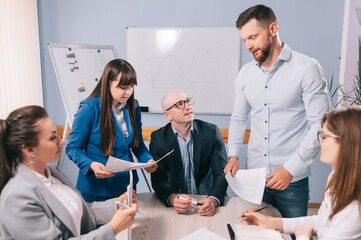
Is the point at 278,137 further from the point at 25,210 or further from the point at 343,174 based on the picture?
the point at 25,210

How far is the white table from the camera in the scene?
1.26 m

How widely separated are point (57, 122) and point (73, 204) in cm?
258

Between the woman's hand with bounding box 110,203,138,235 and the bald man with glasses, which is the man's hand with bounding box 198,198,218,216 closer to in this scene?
the bald man with glasses

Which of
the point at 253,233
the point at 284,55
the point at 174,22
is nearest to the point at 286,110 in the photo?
the point at 284,55

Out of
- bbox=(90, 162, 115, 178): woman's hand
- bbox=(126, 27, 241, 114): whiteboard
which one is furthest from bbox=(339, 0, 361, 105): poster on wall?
bbox=(90, 162, 115, 178): woman's hand

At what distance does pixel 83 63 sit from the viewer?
3.03 meters

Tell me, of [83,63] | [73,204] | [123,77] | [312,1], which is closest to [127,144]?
[123,77]

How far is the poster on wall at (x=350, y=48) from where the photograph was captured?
2.94 m

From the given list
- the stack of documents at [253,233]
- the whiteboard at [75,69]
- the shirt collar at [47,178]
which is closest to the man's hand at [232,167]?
the stack of documents at [253,233]

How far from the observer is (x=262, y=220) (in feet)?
4.23

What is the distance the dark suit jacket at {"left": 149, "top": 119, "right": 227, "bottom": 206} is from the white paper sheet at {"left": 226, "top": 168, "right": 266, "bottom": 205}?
25cm

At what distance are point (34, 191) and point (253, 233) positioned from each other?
2.76 feet

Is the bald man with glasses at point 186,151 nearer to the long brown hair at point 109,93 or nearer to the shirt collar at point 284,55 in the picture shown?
the long brown hair at point 109,93

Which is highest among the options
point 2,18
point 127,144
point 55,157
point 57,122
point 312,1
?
point 312,1
